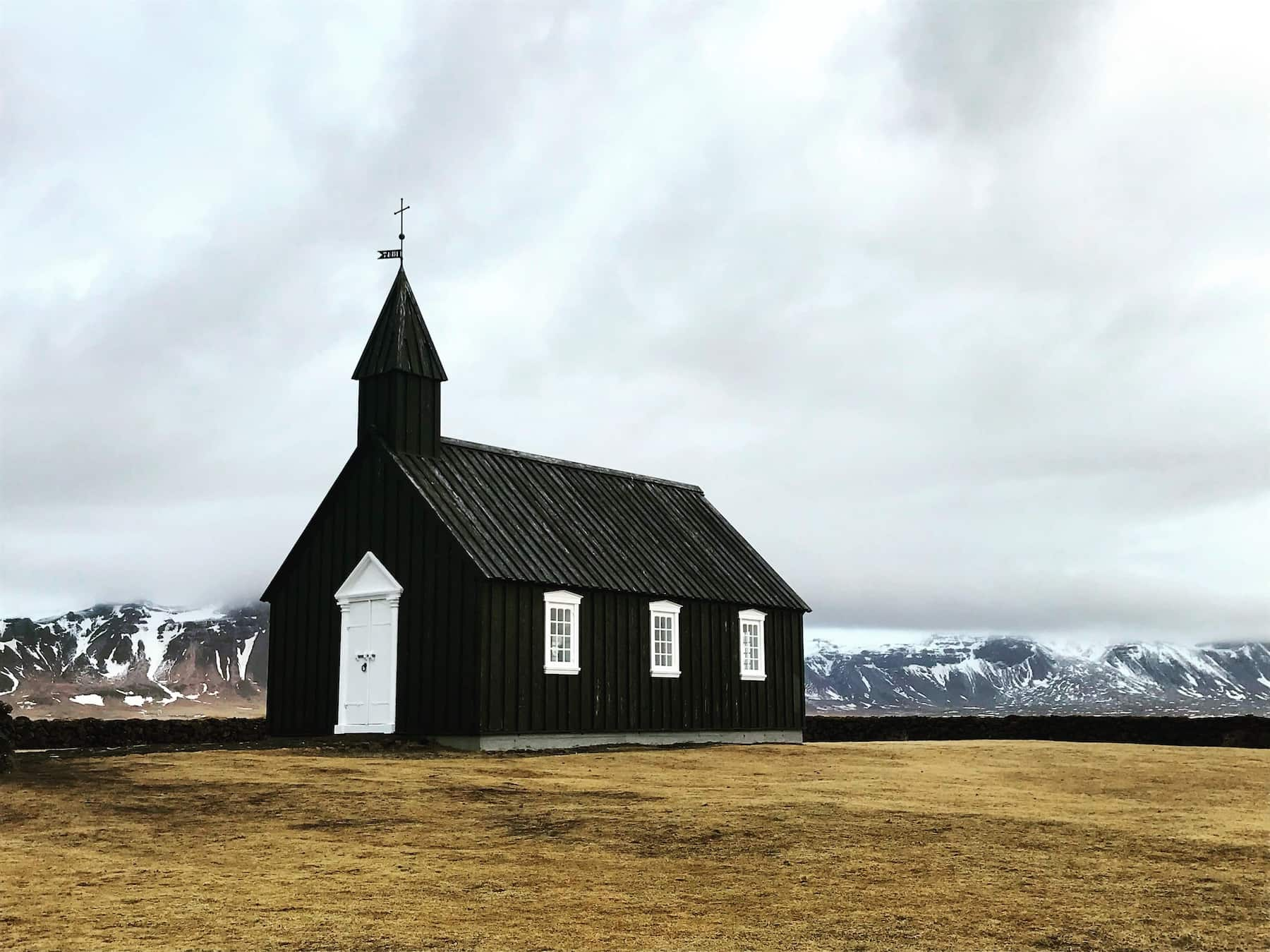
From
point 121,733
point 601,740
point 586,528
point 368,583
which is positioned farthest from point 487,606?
point 121,733

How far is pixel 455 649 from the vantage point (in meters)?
26.5

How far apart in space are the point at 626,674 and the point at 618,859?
56.5ft

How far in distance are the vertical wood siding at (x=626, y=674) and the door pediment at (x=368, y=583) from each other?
8.74 feet

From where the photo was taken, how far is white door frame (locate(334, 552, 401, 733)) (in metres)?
27.6

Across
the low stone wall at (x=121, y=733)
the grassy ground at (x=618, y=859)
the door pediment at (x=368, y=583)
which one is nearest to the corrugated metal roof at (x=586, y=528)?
the door pediment at (x=368, y=583)

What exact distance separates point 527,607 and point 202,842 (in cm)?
1403

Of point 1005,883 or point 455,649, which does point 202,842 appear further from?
point 455,649

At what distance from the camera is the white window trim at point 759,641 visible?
33406 millimetres

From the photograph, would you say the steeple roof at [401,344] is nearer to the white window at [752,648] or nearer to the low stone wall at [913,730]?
the low stone wall at [913,730]

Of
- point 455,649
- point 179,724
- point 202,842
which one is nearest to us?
point 202,842

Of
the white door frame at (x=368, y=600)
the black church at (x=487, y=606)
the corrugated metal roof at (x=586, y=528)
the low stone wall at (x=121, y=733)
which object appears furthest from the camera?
the low stone wall at (x=121, y=733)

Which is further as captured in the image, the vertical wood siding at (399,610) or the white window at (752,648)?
the white window at (752,648)

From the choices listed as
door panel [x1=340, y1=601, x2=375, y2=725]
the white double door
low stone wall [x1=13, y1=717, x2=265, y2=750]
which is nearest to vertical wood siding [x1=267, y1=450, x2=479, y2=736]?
the white double door

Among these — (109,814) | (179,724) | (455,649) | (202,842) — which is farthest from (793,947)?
(179,724)
